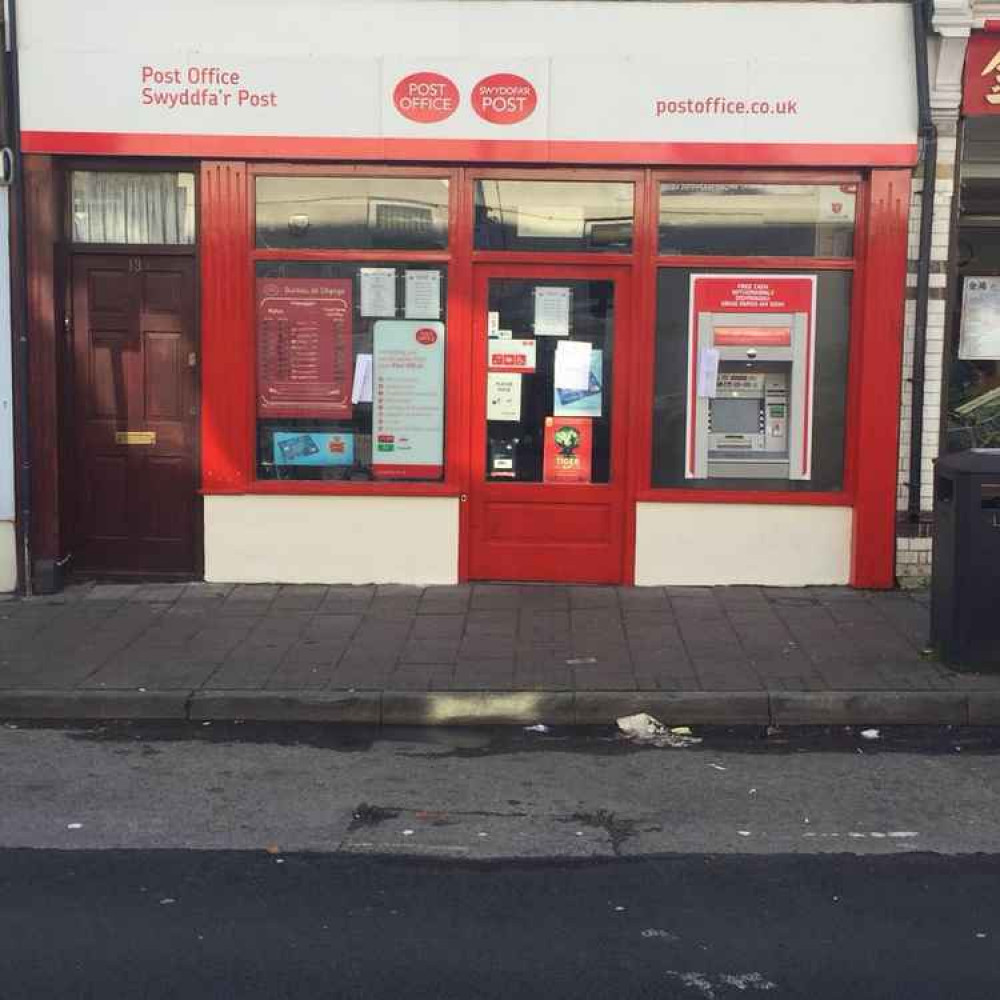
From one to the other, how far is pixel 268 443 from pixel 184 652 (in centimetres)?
225

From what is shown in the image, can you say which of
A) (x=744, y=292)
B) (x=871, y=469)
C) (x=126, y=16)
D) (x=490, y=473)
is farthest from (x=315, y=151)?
(x=871, y=469)

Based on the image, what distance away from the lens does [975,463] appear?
23.2ft

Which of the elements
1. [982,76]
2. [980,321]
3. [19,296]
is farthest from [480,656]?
[982,76]

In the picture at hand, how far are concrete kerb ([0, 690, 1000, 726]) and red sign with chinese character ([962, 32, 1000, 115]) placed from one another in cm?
450

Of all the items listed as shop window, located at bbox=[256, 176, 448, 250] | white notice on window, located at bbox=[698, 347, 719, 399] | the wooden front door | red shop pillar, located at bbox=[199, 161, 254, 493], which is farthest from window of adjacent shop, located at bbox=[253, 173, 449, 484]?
white notice on window, located at bbox=[698, 347, 719, 399]

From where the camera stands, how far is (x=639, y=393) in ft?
30.7

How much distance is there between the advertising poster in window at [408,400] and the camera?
30.8ft

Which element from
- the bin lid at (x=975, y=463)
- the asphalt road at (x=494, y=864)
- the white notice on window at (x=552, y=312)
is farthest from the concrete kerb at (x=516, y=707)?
the white notice on window at (x=552, y=312)

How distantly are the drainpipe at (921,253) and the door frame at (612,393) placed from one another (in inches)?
81.1

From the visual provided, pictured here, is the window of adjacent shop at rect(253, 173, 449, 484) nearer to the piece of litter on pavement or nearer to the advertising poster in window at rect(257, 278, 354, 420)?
the advertising poster in window at rect(257, 278, 354, 420)

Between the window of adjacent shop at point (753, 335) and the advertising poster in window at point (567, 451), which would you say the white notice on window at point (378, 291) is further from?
the window of adjacent shop at point (753, 335)

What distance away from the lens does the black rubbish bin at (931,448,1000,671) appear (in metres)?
7.05

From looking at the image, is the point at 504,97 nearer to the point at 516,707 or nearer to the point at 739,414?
the point at 739,414

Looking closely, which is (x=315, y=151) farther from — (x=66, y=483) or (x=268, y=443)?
(x=66, y=483)
